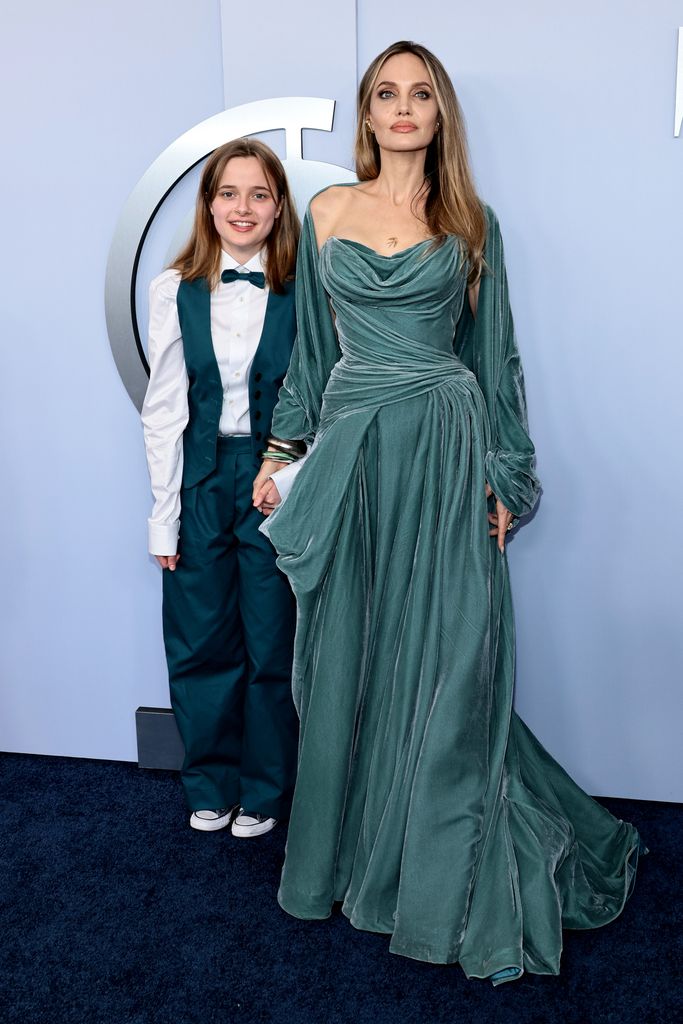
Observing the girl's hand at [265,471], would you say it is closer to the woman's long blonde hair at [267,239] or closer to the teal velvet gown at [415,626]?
the teal velvet gown at [415,626]

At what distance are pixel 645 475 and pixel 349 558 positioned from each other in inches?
30.1

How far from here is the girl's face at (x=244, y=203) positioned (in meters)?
2.16

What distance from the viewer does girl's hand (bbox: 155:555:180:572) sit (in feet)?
7.73

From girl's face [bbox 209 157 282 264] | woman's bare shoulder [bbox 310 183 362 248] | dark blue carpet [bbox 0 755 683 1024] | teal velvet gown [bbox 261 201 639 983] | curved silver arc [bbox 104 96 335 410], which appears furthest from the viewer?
curved silver arc [bbox 104 96 335 410]

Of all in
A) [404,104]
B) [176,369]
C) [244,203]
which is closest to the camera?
[404,104]

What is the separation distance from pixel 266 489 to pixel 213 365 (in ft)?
0.98

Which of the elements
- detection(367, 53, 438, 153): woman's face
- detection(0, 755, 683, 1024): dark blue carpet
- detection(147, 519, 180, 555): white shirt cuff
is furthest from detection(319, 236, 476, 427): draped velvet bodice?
Result: detection(0, 755, 683, 1024): dark blue carpet

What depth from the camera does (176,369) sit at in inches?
89.9

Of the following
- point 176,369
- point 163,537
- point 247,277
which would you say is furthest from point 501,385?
point 163,537

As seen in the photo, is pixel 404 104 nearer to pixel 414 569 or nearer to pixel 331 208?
pixel 331 208

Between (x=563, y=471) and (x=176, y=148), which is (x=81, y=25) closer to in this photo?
(x=176, y=148)

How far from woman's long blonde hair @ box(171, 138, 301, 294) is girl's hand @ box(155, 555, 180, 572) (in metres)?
0.60

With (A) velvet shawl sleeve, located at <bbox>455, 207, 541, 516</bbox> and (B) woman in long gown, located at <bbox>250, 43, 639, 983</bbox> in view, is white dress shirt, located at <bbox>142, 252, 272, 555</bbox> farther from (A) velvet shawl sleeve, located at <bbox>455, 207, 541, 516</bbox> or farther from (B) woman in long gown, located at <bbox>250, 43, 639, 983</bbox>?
(A) velvet shawl sleeve, located at <bbox>455, 207, 541, 516</bbox>

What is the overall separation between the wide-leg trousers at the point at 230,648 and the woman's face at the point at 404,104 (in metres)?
0.71
